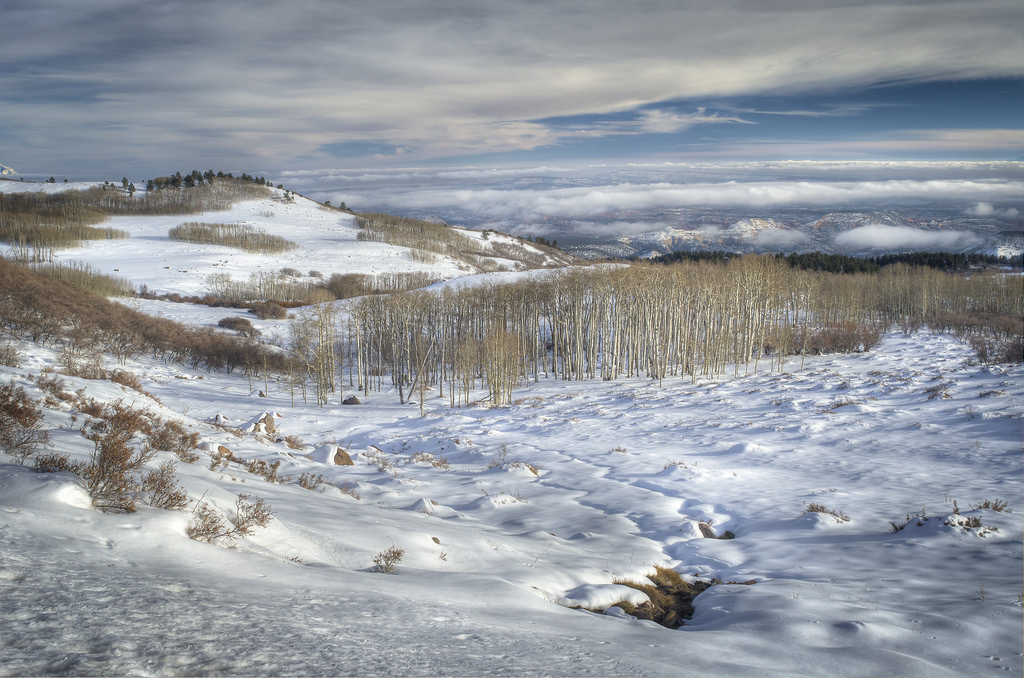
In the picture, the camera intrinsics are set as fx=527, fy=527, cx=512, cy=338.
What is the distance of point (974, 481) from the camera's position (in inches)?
571

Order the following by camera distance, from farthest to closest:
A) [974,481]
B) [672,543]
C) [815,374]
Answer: [815,374], [974,481], [672,543]

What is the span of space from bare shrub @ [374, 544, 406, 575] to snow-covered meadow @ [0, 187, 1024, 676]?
0.14 m

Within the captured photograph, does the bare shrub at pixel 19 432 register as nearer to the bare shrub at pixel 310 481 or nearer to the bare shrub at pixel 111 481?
the bare shrub at pixel 111 481

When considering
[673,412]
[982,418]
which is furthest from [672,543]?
[673,412]

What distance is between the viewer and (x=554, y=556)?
9102 millimetres

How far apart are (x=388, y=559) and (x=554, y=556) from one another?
10.5 ft

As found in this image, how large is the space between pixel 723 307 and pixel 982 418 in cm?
2697

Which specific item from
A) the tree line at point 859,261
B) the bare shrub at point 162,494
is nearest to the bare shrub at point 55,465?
the bare shrub at point 162,494

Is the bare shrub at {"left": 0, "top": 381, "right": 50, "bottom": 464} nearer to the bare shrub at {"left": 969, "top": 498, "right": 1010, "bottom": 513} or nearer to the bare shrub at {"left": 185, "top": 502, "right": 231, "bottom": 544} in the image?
the bare shrub at {"left": 185, "top": 502, "right": 231, "bottom": 544}

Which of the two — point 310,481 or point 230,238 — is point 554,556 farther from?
point 230,238

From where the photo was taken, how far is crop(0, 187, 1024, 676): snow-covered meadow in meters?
3.96

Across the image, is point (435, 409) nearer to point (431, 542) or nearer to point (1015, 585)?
point (431, 542)

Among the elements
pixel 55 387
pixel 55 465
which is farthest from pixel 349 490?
pixel 55 387

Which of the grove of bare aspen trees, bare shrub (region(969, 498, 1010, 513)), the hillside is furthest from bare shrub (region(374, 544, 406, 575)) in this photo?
the hillside
